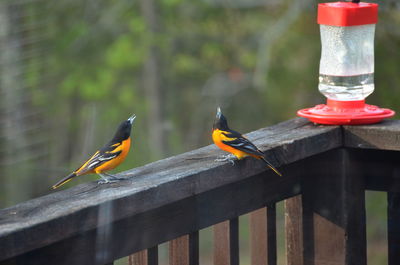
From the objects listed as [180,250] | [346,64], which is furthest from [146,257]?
[346,64]

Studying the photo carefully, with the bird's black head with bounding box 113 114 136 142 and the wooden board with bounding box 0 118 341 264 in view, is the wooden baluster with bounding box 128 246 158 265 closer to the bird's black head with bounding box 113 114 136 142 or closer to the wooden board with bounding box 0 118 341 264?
the wooden board with bounding box 0 118 341 264

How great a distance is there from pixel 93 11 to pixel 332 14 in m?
10.9

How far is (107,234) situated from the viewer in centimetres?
185

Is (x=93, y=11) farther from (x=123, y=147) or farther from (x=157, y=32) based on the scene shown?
(x=123, y=147)

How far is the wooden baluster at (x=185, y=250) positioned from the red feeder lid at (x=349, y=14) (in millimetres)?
975

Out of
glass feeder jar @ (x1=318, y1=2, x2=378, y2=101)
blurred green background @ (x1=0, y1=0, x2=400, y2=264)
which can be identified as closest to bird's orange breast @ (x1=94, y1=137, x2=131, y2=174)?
glass feeder jar @ (x1=318, y1=2, x2=378, y2=101)

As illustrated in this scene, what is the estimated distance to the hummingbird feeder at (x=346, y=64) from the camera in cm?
268

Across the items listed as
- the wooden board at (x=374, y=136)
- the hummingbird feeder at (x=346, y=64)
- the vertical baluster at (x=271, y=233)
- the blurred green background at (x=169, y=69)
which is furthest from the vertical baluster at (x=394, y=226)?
the blurred green background at (x=169, y=69)

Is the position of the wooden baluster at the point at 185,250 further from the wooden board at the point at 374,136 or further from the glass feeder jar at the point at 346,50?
the glass feeder jar at the point at 346,50

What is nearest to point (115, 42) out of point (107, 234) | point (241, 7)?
point (241, 7)

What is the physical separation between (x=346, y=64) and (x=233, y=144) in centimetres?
68

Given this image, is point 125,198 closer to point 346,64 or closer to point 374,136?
point 374,136

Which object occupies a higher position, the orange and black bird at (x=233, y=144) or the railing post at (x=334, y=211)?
the orange and black bird at (x=233, y=144)

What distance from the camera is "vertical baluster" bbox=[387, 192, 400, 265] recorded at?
2.52 meters
